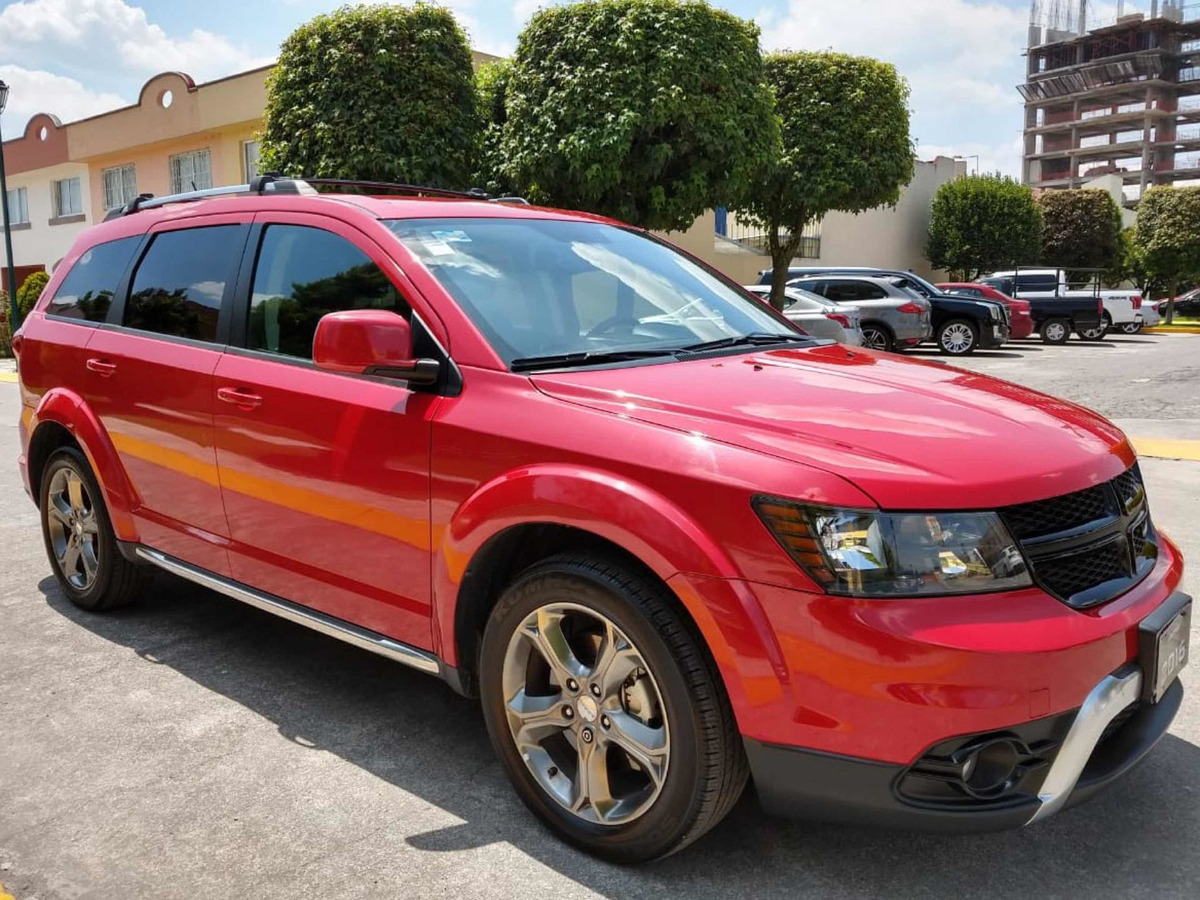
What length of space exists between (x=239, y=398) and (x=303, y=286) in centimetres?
43

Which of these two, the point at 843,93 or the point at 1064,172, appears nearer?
the point at 843,93

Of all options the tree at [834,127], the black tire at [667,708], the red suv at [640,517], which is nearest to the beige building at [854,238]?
the tree at [834,127]

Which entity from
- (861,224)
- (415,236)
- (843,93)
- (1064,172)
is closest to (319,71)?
(843,93)

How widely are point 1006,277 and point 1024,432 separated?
25298mm

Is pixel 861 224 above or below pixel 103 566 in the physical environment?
above

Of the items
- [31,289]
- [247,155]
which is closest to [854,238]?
[247,155]

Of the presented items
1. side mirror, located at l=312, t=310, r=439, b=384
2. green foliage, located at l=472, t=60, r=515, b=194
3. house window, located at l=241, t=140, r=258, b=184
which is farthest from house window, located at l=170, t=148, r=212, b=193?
side mirror, located at l=312, t=310, r=439, b=384

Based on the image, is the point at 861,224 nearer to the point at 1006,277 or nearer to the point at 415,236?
the point at 1006,277

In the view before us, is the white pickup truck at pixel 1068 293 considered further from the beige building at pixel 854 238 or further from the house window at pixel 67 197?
the house window at pixel 67 197

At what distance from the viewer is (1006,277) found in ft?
85.0

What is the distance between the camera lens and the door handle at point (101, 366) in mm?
4227

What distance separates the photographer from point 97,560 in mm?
4609

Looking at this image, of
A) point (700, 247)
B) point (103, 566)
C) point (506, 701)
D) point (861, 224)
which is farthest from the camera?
point (861, 224)

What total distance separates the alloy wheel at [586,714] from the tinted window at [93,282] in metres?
2.77
